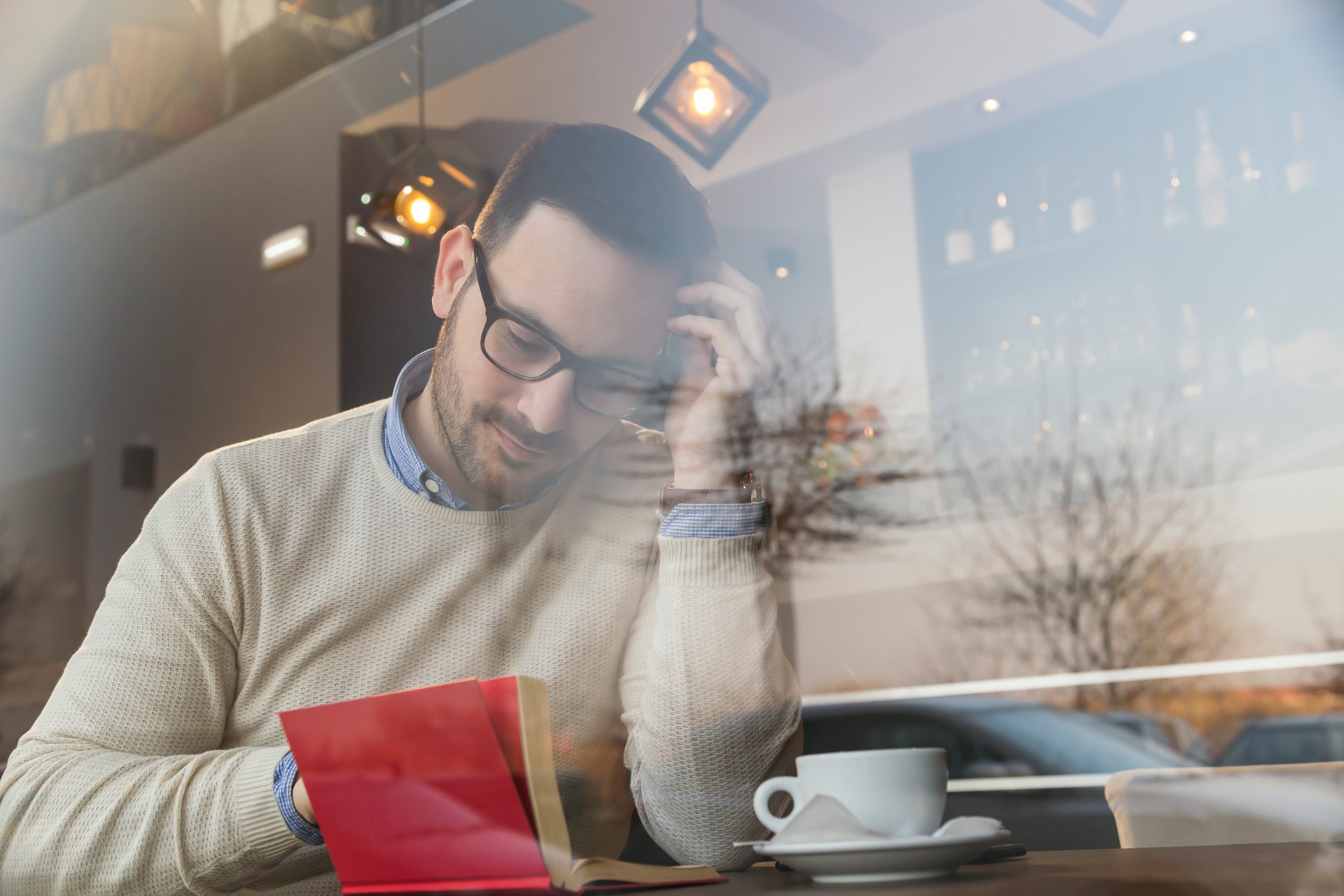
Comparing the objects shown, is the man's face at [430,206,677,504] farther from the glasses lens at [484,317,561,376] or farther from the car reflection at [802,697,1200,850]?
the car reflection at [802,697,1200,850]

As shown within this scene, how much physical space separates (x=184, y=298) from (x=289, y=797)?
1199 mm

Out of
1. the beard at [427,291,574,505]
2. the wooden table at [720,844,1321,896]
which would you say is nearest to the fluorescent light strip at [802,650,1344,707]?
the wooden table at [720,844,1321,896]

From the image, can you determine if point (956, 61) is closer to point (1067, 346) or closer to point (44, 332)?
point (1067, 346)

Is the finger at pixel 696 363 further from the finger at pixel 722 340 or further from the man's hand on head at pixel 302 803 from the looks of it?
the man's hand on head at pixel 302 803

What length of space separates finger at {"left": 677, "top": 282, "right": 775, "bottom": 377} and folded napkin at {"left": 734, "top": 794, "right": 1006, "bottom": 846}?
19.9 inches

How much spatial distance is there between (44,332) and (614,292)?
51.0 inches

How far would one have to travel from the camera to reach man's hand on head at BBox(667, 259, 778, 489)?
0.91 meters

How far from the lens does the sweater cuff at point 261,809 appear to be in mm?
667

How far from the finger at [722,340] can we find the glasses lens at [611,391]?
0.07m

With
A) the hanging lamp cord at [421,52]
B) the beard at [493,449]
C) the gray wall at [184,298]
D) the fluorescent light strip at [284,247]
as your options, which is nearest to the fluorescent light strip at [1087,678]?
the beard at [493,449]

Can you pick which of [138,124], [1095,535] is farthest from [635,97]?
[138,124]

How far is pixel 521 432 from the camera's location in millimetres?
1002

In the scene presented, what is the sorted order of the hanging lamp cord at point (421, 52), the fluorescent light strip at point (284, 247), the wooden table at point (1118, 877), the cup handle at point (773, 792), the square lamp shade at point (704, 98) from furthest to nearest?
the fluorescent light strip at point (284, 247)
the hanging lamp cord at point (421, 52)
the square lamp shade at point (704, 98)
the cup handle at point (773, 792)
the wooden table at point (1118, 877)

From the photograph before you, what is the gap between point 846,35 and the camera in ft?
3.35
